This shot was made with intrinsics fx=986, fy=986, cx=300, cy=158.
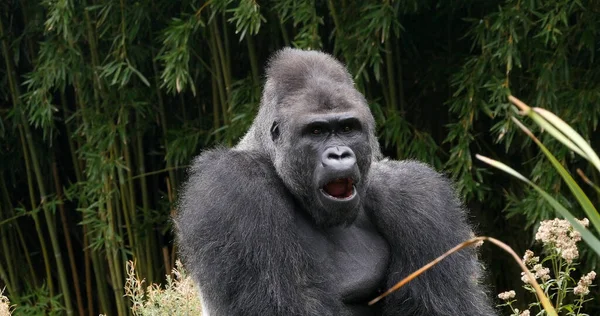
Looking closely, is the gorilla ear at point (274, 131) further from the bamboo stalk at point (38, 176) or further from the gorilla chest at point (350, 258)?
the bamboo stalk at point (38, 176)

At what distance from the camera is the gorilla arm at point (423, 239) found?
3.28 meters

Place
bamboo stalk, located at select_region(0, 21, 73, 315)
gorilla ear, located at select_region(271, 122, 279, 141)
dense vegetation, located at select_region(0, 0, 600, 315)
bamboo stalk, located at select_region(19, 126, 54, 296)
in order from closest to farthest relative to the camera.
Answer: gorilla ear, located at select_region(271, 122, 279, 141) < dense vegetation, located at select_region(0, 0, 600, 315) < bamboo stalk, located at select_region(0, 21, 73, 315) < bamboo stalk, located at select_region(19, 126, 54, 296)

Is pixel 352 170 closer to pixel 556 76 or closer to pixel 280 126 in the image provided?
pixel 280 126

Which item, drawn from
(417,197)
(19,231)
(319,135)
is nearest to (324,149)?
(319,135)

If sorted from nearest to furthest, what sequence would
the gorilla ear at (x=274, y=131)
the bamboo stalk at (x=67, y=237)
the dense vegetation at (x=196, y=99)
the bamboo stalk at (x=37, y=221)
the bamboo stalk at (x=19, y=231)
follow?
the gorilla ear at (x=274, y=131) → the dense vegetation at (x=196, y=99) → the bamboo stalk at (x=37, y=221) → the bamboo stalk at (x=67, y=237) → the bamboo stalk at (x=19, y=231)

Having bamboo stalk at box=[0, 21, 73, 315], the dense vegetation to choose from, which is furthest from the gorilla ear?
bamboo stalk at box=[0, 21, 73, 315]

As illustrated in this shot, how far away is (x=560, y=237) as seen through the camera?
10.1ft

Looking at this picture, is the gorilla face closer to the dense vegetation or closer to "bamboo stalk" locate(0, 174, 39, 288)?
the dense vegetation

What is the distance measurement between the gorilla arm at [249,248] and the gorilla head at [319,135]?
104 mm

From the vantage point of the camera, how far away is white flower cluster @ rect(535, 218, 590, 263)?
3.03 m

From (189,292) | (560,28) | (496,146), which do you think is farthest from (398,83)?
(189,292)

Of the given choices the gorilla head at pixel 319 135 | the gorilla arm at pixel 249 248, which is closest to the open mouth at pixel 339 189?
the gorilla head at pixel 319 135

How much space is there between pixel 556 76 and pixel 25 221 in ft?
12.7

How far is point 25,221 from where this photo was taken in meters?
6.93
